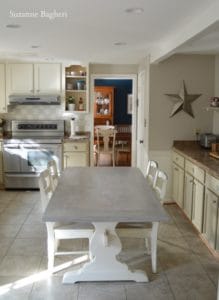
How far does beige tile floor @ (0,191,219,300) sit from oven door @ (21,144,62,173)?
1.48m

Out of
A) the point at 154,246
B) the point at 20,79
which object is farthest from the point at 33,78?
the point at 154,246

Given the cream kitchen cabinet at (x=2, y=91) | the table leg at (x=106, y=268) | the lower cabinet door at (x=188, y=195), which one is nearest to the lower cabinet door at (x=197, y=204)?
the lower cabinet door at (x=188, y=195)

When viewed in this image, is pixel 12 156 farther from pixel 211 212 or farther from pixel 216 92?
pixel 211 212

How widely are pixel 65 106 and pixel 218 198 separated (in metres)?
3.90

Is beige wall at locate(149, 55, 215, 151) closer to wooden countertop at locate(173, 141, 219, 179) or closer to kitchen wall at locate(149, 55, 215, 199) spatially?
kitchen wall at locate(149, 55, 215, 199)

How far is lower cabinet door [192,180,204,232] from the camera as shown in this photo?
12.9 feet

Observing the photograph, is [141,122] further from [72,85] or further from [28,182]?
[28,182]

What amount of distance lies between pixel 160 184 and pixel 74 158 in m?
2.91

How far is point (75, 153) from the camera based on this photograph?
20.4 ft

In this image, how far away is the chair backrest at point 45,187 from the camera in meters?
3.08

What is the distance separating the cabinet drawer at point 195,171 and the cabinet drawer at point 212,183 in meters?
0.16

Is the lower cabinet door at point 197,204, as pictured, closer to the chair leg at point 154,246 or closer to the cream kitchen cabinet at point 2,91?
the chair leg at point 154,246

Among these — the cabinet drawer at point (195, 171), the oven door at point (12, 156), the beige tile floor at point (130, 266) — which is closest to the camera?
the beige tile floor at point (130, 266)

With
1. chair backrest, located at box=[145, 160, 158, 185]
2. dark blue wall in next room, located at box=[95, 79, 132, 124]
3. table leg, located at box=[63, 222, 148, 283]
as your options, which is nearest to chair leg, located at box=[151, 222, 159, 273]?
table leg, located at box=[63, 222, 148, 283]
